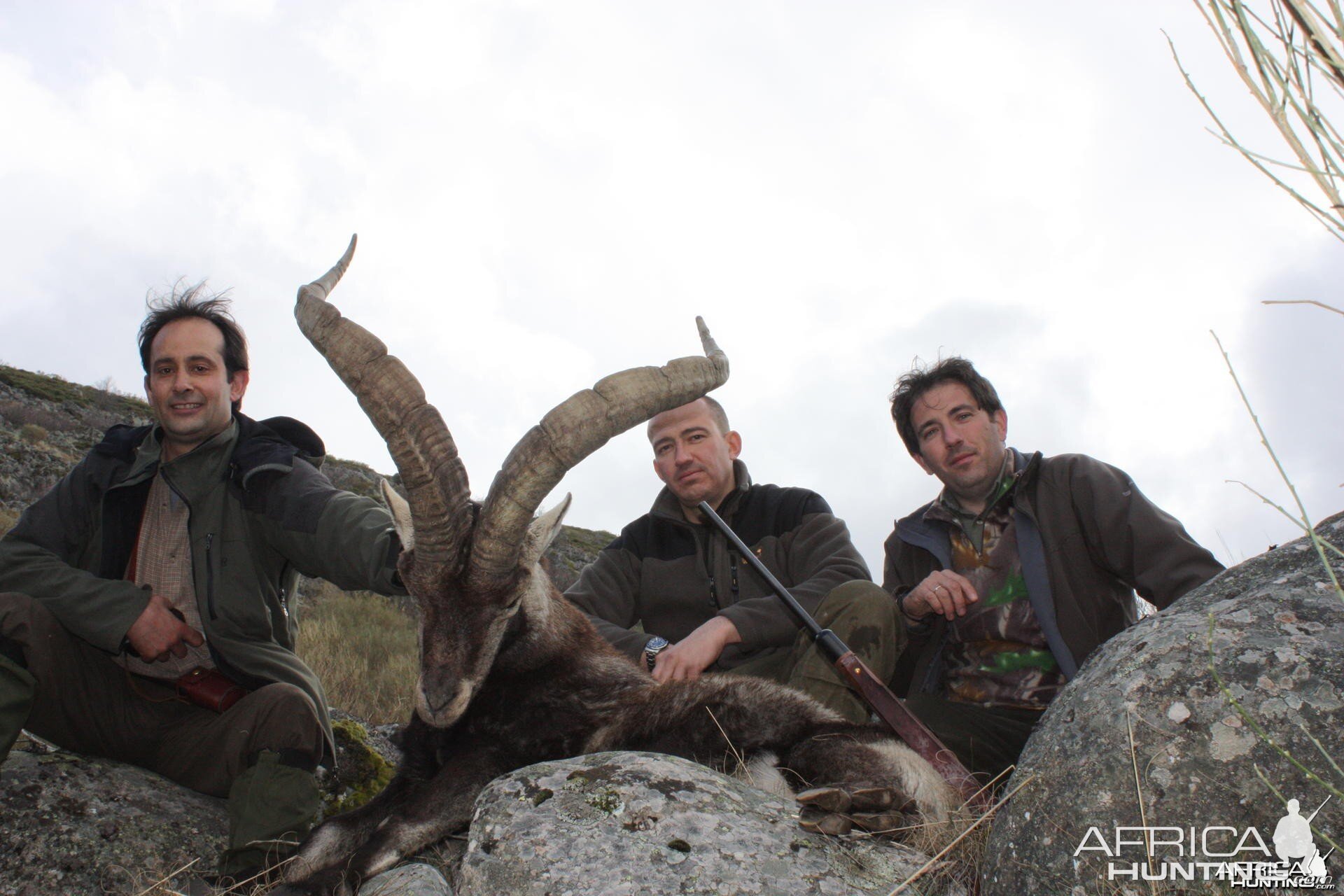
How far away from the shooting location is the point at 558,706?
14.3 feet

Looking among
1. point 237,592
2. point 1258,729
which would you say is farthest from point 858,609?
point 237,592

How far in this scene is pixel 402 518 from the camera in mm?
4582

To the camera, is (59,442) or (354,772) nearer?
(354,772)

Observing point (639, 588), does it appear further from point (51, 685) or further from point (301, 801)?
point (51, 685)

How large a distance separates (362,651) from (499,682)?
9.43 meters

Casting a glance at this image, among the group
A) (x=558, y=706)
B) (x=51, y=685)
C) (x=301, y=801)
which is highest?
(x=558, y=706)

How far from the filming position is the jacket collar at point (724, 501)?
21.9 ft

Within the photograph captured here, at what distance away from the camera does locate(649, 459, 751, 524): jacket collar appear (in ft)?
21.9

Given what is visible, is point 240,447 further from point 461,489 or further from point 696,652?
point 696,652

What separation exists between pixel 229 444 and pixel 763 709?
12.1 ft

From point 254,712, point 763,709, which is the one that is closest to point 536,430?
point 763,709

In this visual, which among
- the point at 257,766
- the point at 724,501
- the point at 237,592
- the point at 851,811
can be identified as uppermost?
the point at 724,501

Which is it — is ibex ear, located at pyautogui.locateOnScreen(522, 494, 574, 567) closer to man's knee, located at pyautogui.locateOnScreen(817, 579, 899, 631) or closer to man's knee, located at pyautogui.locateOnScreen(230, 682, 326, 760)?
man's knee, located at pyautogui.locateOnScreen(230, 682, 326, 760)

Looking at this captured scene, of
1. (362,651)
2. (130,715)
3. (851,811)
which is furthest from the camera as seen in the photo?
(362,651)
